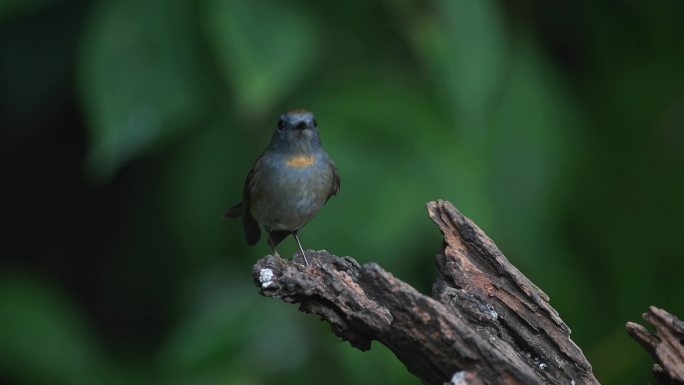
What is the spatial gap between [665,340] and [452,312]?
0.58 metres

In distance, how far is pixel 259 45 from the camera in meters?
4.59

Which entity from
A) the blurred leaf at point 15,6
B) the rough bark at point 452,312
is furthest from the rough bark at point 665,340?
the blurred leaf at point 15,6

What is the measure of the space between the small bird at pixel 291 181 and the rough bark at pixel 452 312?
128 centimetres

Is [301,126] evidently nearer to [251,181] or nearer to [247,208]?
[251,181]

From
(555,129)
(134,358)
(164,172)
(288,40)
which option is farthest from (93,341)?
(555,129)

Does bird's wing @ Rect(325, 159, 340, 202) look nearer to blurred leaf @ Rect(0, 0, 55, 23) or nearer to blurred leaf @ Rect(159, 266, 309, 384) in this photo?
blurred leaf @ Rect(159, 266, 309, 384)

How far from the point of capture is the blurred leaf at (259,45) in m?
4.48

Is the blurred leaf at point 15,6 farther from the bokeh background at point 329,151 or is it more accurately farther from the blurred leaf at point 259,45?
the blurred leaf at point 259,45

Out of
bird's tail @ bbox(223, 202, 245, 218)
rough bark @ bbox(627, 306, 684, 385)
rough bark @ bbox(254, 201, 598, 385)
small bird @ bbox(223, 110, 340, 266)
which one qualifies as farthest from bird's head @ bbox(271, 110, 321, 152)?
rough bark @ bbox(627, 306, 684, 385)

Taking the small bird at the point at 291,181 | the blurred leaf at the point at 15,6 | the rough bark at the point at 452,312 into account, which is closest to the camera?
the rough bark at the point at 452,312

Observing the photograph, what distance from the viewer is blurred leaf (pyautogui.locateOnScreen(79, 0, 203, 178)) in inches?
185

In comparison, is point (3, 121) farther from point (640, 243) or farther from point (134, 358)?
point (640, 243)

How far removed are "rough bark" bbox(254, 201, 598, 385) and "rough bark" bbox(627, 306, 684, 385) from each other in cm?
28

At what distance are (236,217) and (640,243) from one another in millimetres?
2205
